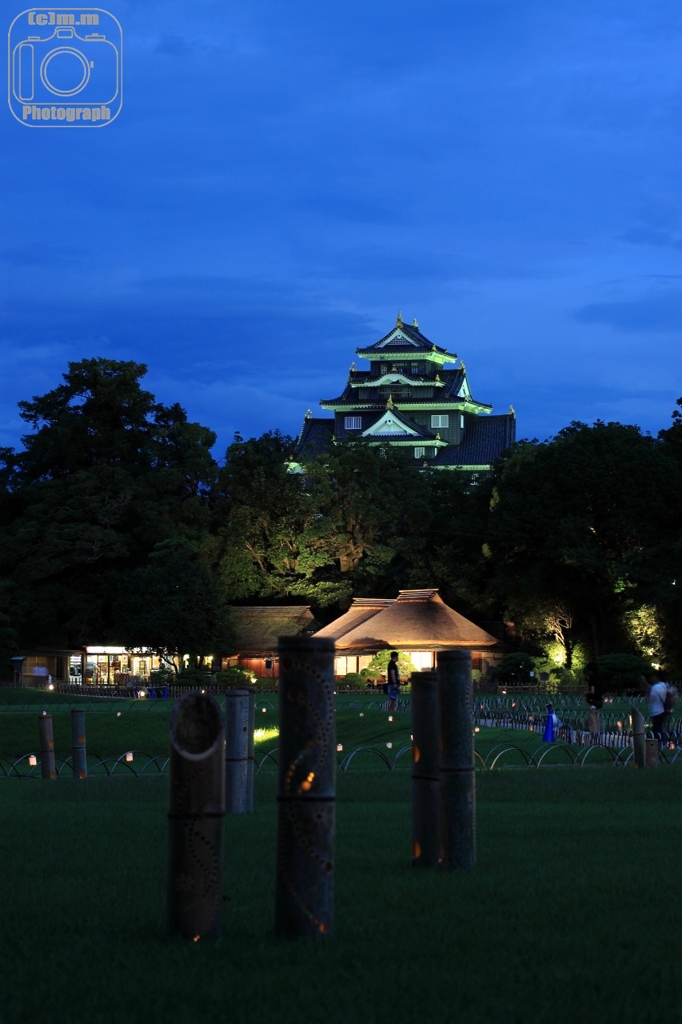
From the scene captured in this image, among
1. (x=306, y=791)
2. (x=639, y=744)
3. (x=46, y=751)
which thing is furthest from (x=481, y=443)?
(x=306, y=791)

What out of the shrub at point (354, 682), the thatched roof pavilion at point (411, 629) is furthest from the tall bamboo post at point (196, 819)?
the thatched roof pavilion at point (411, 629)

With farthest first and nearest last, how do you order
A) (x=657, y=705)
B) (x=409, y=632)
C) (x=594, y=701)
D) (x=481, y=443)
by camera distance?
1. (x=481, y=443)
2. (x=409, y=632)
3. (x=594, y=701)
4. (x=657, y=705)

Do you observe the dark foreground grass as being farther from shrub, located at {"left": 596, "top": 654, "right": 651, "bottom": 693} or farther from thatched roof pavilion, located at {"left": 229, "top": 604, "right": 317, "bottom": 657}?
thatched roof pavilion, located at {"left": 229, "top": 604, "right": 317, "bottom": 657}

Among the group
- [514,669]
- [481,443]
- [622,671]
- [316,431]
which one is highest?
[316,431]

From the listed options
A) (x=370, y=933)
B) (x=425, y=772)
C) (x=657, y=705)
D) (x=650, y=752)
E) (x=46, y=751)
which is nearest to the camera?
(x=370, y=933)

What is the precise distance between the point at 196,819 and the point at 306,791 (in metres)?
0.52

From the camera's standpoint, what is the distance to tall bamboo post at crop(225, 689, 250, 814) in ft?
40.2

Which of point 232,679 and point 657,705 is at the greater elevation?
point 232,679

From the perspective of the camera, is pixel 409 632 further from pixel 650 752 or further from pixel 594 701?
pixel 650 752

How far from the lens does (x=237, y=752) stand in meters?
12.5

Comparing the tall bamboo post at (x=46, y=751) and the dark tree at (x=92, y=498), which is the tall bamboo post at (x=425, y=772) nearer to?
the tall bamboo post at (x=46, y=751)

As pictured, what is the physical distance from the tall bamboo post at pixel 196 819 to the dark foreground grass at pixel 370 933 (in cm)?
16

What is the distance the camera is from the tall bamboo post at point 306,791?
5852 millimetres

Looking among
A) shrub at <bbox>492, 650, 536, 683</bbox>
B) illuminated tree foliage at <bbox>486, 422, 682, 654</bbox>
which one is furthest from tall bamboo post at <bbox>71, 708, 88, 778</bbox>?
illuminated tree foliage at <bbox>486, 422, 682, 654</bbox>
